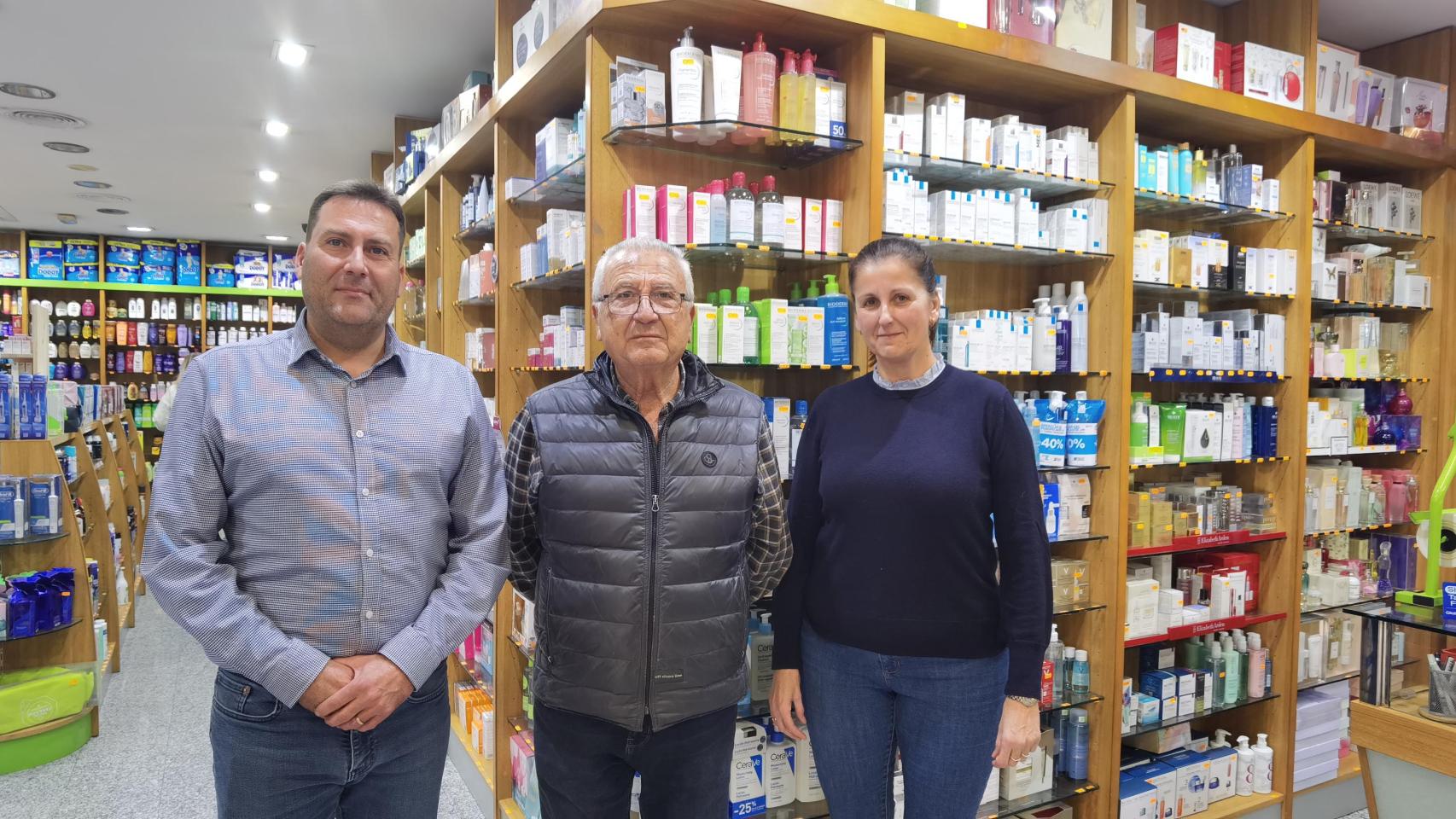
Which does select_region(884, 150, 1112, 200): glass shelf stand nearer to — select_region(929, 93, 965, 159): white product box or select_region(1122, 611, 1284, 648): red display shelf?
select_region(929, 93, 965, 159): white product box

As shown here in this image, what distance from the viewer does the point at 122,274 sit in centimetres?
1120

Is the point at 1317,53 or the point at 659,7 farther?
the point at 1317,53

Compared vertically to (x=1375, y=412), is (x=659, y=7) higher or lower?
higher

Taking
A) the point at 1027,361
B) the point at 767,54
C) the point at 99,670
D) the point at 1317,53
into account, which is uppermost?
the point at 1317,53

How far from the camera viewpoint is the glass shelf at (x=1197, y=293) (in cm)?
362

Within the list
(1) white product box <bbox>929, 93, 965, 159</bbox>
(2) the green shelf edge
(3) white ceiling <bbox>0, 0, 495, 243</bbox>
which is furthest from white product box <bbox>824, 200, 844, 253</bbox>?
(2) the green shelf edge

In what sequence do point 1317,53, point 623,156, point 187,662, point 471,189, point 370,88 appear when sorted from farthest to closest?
point 187,662 < point 370,88 < point 471,189 < point 1317,53 < point 623,156

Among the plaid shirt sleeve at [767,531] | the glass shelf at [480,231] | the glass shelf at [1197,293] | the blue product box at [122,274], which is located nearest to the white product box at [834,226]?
the plaid shirt sleeve at [767,531]

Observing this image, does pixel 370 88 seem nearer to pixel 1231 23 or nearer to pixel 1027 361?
pixel 1027 361

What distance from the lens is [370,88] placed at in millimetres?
5141

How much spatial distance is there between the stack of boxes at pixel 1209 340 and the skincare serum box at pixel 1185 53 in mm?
967

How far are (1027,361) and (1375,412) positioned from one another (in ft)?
8.30

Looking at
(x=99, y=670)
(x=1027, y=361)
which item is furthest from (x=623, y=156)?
(x=99, y=670)

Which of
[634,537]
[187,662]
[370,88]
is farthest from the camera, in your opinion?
[187,662]
